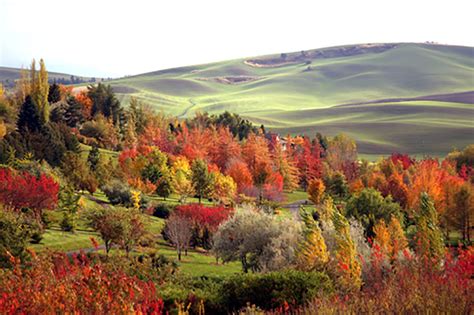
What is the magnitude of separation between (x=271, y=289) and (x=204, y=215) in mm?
30659

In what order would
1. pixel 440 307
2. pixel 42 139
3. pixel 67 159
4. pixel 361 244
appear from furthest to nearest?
pixel 42 139
pixel 67 159
pixel 361 244
pixel 440 307

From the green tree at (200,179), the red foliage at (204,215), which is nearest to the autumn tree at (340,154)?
the green tree at (200,179)

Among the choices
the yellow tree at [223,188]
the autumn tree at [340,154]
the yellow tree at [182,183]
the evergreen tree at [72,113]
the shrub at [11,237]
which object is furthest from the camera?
the evergreen tree at [72,113]

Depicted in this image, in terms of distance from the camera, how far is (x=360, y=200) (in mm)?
48406

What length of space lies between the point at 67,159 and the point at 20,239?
27636 mm

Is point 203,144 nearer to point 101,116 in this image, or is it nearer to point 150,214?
point 101,116

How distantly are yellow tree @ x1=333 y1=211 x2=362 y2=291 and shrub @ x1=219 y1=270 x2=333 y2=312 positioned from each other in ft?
7.13

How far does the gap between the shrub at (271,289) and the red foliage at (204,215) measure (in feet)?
91.6

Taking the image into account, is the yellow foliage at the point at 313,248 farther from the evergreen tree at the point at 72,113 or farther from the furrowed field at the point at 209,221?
the evergreen tree at the point at 72,113

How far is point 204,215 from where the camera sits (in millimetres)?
46312

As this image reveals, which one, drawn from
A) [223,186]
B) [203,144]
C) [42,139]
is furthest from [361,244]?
[203,144]

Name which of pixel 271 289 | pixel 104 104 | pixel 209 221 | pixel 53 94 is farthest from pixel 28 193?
pixel 104 104

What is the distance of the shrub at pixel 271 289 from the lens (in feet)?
50.2

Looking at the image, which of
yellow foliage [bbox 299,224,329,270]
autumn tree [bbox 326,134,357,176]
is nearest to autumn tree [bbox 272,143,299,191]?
autumn tree [bbox 326,134,357,176]
